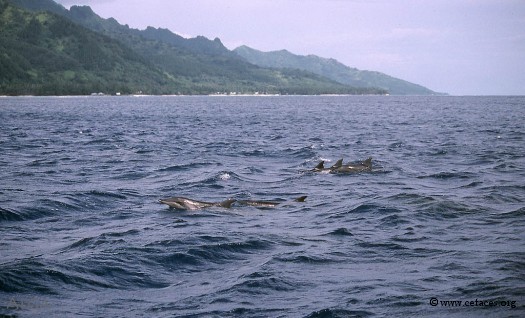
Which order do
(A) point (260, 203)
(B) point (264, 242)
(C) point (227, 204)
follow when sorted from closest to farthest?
1. (B) point (264, 242)
2. (C) point (227, 204)
3. (A) point (260, 203)

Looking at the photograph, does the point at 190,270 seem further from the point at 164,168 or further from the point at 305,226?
the point at 164,168

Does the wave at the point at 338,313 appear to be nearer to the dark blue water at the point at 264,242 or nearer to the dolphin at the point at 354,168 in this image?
the dark blue water at the point at 264,242

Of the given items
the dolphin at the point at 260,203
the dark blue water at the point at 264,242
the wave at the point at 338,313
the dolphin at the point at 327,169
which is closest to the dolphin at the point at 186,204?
the dark blue water at the point at 264,242

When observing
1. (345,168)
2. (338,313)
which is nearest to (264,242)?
(338,313)

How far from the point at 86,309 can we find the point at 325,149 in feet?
115

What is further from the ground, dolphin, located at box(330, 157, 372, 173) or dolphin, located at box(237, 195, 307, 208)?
dolphin, located at box(330, 157, 372, 173)

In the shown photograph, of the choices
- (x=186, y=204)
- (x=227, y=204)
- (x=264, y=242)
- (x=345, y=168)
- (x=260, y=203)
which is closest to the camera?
(x=264, y=242)

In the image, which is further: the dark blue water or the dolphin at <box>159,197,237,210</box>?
the dolphin at <box>159,197,237,210</box>

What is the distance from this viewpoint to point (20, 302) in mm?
11133

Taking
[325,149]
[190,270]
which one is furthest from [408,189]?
[325,149]

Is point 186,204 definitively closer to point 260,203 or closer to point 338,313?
point 260,203

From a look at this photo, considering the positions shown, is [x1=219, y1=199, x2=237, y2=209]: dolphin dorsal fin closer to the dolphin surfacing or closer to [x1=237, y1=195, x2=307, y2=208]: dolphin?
[x1=237, y1=195, x2=307, y2=208]: dolphin

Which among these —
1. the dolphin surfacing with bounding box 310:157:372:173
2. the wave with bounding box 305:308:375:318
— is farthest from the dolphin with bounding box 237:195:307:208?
the wave with bounding box 305:308:375:318

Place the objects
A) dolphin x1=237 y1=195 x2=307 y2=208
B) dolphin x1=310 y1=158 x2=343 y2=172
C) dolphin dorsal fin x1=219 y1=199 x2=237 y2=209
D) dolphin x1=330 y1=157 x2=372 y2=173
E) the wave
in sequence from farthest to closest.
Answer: dolphin x1=310 y1=158 x2=343 y2=172, dolphin x1=330 y1=157 x2=372 y2=173, dolphin x1=237 y1=195 x2=307 y2=208, dolphin dorsal fin x1=219 y1=199 x2=237 y2=209, the wave
